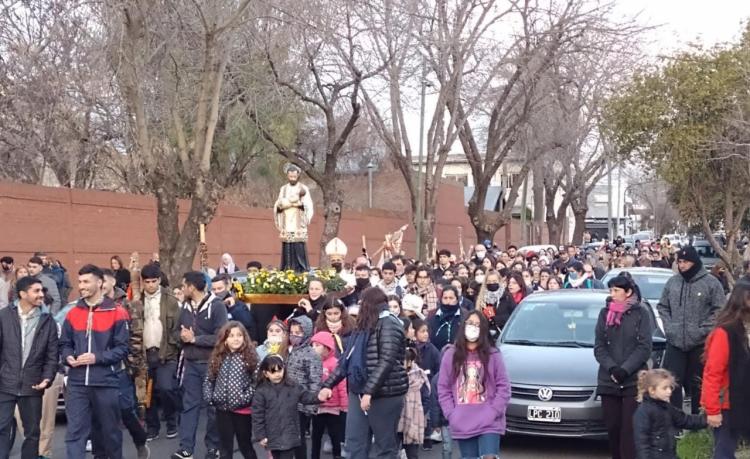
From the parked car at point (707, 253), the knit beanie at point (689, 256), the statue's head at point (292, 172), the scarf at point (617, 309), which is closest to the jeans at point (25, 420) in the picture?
the scarf at point (617, 309)

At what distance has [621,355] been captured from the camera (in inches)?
366

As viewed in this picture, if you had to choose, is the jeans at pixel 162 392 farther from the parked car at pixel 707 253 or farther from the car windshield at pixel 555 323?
the parked car at pixel 707 253

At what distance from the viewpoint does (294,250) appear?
16.1 meters

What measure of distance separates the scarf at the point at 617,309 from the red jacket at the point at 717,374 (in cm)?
164

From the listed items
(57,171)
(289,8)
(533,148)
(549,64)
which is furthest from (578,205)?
(289,8)

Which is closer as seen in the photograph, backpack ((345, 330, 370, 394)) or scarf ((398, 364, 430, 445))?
backpack ((345, 330, 370, 394))

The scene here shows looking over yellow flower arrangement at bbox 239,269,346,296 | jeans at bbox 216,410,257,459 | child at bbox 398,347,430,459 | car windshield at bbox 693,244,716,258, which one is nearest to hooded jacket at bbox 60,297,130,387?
jeans at bbox 216,410,257,459

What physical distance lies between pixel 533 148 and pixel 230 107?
1372 cm

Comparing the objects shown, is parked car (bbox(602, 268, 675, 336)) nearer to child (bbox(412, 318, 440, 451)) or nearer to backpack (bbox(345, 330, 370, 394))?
child (bbox(412, 318, 440, 451))

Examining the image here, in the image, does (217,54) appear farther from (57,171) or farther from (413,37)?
(57,171)

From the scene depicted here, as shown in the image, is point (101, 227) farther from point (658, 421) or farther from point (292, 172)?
point (658, 421)

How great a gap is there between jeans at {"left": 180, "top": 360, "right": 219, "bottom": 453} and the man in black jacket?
1.43 meters

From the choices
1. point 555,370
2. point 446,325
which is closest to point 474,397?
point 555,370

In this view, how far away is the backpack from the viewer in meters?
8.59
